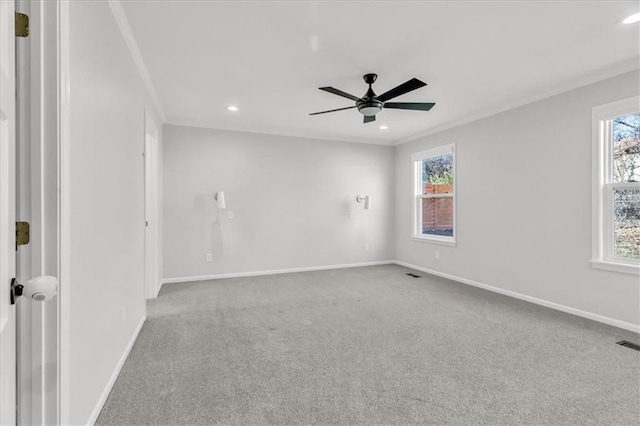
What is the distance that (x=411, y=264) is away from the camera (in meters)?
5.94

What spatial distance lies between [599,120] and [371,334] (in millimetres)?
3152

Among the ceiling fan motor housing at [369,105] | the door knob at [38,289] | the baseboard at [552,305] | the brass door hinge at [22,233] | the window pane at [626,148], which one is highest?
the ceiling fan motor housing at [369,105]

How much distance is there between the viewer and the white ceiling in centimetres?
221

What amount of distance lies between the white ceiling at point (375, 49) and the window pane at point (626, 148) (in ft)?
1.68

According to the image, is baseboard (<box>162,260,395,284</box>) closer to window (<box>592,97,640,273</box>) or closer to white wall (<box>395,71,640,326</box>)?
white wall (<box>395,71,640,326</box>)

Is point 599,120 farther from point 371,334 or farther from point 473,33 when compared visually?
point 371,334

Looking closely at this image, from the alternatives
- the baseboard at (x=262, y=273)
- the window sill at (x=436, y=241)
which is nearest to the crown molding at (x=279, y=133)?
the window sill at (x=436, y=241)

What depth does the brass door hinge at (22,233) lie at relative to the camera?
3.58 feet

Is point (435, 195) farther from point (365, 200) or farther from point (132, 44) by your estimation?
point (132, 44)

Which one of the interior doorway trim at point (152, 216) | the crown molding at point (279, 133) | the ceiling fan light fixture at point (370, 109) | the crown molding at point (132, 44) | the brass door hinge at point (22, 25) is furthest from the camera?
the crown molding at point (279, 133)

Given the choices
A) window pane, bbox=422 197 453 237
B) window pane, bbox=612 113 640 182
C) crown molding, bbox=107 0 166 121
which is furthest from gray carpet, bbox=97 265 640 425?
crown molding, bbox=107 0 166 121

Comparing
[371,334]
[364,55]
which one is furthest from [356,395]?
[364,55]
